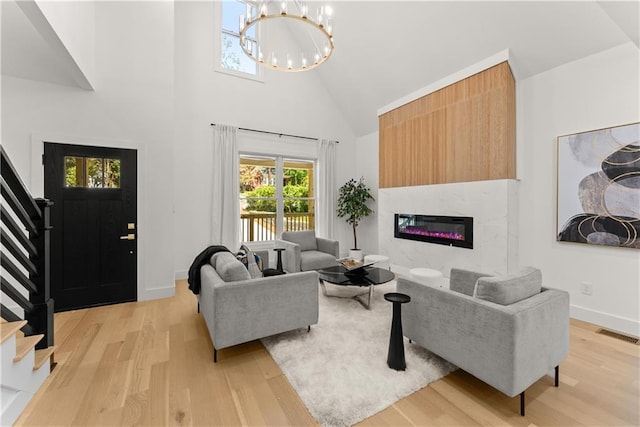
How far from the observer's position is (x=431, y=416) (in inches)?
69.5

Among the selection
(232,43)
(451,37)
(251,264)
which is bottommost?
(251,264)

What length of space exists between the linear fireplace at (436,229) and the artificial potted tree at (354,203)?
1.10 m

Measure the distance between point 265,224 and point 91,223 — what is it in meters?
2.93

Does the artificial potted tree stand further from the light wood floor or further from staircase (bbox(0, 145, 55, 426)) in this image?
staircase (bbox(0, 145, 55, 426))

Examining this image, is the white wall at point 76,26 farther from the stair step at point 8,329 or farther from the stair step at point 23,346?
the stair step at point 23,346

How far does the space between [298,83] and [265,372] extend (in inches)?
220

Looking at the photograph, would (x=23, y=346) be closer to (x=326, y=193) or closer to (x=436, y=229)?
(x=436, y=229)

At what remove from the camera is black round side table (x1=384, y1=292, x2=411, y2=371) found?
7.22 feet

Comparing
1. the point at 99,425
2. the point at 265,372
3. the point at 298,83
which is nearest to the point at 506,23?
the point at 298,83

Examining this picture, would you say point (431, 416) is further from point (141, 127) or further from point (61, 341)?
point (141, 127)

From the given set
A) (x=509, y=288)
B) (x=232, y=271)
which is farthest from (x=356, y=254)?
(x=509, y=288)

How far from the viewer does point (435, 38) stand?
3984 mm

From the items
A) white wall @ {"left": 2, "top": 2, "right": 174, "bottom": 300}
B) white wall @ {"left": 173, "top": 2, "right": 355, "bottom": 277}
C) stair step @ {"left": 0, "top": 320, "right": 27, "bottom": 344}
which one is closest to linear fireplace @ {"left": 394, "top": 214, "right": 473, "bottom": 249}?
white wall @ {"left": 173, "top": 2, "right": 355, "bottom": 277}

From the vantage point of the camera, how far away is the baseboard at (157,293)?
3.83 m
